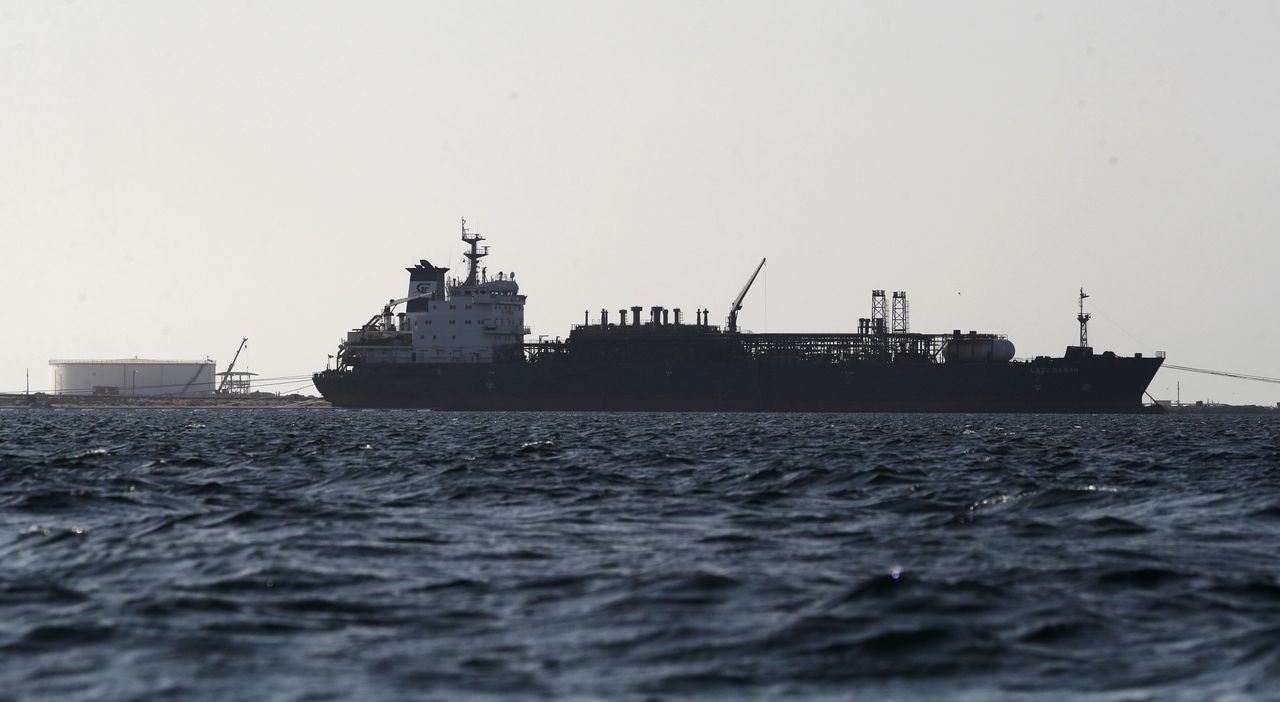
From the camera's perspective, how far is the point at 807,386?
108 metres

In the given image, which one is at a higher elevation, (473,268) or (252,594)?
→ (473,268)

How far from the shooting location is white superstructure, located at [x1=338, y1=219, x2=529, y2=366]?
118250 mm

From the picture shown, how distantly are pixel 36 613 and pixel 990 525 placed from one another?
Result: 11.8 m


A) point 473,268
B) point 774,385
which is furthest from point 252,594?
point 473,268

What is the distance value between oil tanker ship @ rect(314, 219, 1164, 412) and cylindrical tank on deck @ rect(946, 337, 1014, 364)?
9cm

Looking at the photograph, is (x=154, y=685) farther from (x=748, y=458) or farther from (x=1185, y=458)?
(x=1185, y=458)

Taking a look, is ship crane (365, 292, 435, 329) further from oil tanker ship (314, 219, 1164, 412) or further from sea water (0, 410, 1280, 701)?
sea water (0, 410, 1280, 701)

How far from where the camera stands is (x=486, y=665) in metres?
9.38

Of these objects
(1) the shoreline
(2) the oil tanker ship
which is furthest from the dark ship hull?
(1) the shoreline

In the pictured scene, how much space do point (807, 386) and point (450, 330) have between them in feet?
110

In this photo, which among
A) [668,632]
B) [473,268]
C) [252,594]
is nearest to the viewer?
[668,632]

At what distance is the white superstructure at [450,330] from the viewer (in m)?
118

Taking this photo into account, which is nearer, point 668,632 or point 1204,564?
point 668,632

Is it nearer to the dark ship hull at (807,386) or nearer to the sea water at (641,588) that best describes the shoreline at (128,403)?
the dark ship hull at (807,386)
